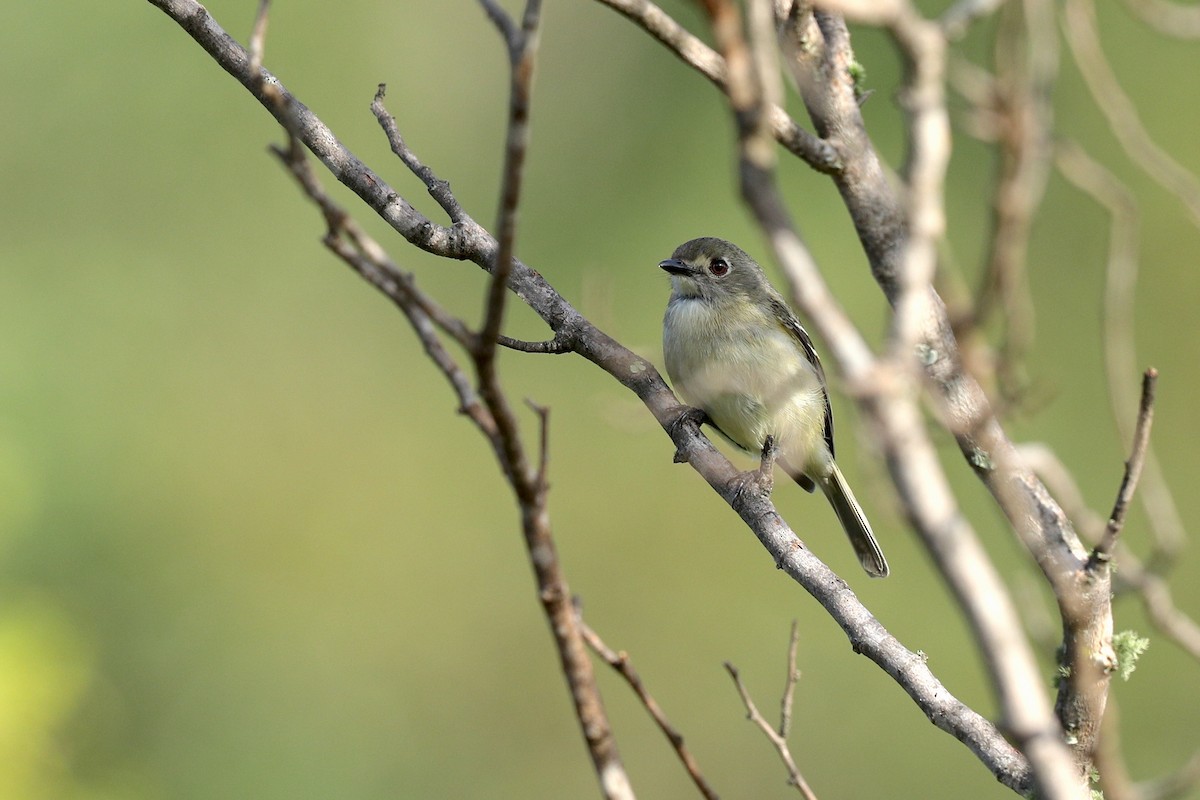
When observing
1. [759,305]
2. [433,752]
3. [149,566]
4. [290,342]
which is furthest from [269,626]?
[759,305]

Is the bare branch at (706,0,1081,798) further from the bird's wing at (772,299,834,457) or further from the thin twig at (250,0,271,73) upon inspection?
the bird's wing at (772,299,834,457)

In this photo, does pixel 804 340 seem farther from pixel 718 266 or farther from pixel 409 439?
pixel 409 439

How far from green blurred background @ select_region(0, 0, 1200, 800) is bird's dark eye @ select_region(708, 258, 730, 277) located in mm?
2919

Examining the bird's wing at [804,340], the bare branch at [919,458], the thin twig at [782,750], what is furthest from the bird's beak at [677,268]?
the bare branch at [919,458]

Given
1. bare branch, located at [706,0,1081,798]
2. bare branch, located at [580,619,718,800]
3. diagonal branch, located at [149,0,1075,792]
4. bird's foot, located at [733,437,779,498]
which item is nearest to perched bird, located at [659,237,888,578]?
bird's foot, located at [733,437,779,498]

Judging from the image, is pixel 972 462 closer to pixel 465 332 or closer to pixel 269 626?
pixel 465 332

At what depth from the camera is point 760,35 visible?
4.61ft

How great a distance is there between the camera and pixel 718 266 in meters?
5.41

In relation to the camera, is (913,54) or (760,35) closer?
(760,35)

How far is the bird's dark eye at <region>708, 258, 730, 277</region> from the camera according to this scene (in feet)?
17.7

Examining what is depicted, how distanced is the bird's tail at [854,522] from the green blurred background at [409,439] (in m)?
2.91

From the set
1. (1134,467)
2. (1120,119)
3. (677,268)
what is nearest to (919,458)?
(1134,467)

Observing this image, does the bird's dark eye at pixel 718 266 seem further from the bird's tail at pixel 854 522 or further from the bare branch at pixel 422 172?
the bare branch at pixel 422 172

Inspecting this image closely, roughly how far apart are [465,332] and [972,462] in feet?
5.36
